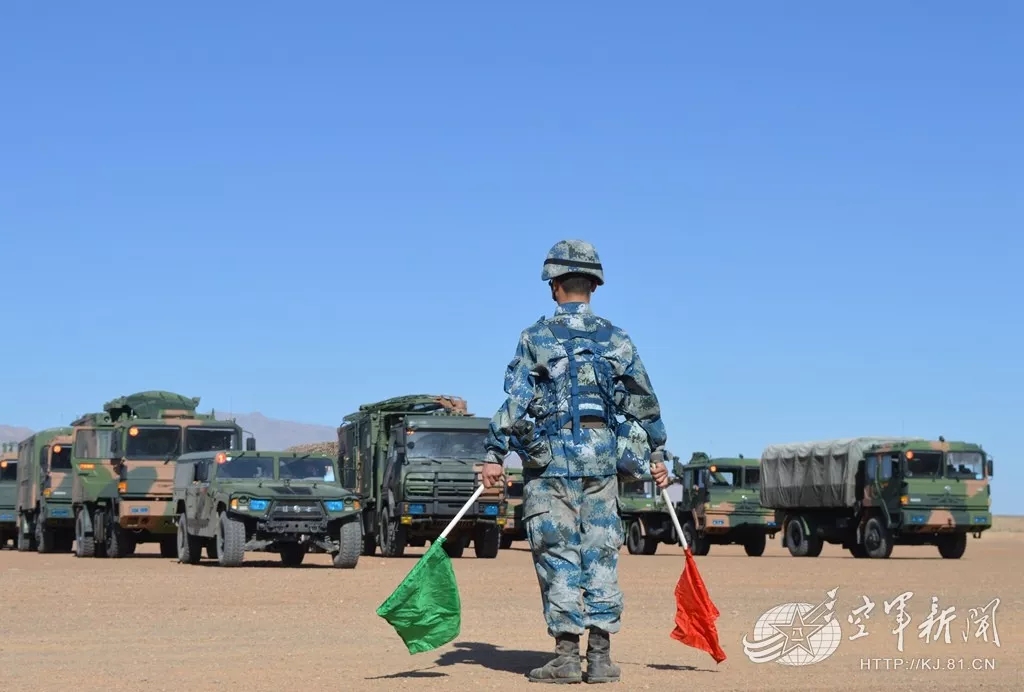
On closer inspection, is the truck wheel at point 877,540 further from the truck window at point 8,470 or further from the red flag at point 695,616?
the red flag at point 695,616

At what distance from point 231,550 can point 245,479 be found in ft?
5.31

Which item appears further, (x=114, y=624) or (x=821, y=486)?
(x=821, y=486)

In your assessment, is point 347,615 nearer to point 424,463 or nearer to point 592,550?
point 592,550

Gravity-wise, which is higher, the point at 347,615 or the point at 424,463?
the point at 424,463

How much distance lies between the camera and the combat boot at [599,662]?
8617 millimetres

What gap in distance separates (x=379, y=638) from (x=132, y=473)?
18.0 metres

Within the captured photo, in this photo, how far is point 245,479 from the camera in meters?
24.6

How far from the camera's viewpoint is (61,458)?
3522 cm

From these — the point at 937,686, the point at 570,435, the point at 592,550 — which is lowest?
the point at 937,686

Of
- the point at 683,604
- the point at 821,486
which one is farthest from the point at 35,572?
Answer: the point at 821,486

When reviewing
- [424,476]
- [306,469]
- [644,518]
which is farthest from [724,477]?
[306,469]

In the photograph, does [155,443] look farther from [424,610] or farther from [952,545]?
[424,610]

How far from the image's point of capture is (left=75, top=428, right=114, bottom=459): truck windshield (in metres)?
30.1

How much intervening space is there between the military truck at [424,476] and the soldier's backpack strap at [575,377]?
20275 millimetres
